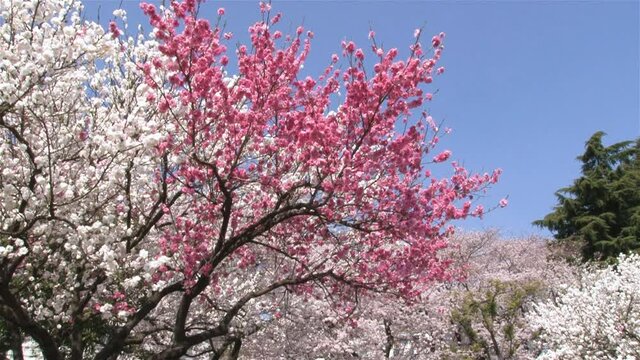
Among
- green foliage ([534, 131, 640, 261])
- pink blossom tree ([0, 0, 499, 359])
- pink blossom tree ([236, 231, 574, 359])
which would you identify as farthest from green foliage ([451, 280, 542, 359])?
pink blossom tree ([0, 0, 499, 359])

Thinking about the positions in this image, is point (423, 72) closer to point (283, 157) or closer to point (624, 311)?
point (283, 157)

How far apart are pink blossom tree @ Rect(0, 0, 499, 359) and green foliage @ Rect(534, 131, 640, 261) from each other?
72.3 ft

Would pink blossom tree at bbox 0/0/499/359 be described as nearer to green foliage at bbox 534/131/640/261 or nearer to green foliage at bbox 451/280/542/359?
green foliage at bbox 451/280/542/359

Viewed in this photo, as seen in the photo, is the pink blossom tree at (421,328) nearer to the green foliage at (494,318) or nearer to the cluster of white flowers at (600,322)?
the green foliage at (494,318)

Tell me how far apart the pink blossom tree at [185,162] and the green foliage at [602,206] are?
72.3ft

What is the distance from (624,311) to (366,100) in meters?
9.88

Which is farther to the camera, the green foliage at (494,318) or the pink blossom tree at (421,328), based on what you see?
the green foliage at (494,318)

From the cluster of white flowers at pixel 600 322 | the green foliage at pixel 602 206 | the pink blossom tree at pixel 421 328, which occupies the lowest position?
the cluster of white flowers at pixel 600 322

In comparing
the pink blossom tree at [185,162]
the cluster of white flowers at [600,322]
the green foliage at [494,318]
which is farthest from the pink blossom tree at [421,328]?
the pink blossom tree at [185,162]

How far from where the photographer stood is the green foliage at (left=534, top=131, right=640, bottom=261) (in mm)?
27328

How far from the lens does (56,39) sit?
719 centimetres

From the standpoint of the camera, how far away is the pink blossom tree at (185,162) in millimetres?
6906

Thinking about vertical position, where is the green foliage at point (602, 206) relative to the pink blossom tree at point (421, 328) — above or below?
above

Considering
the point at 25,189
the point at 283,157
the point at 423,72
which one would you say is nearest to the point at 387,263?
the point at 283,157
